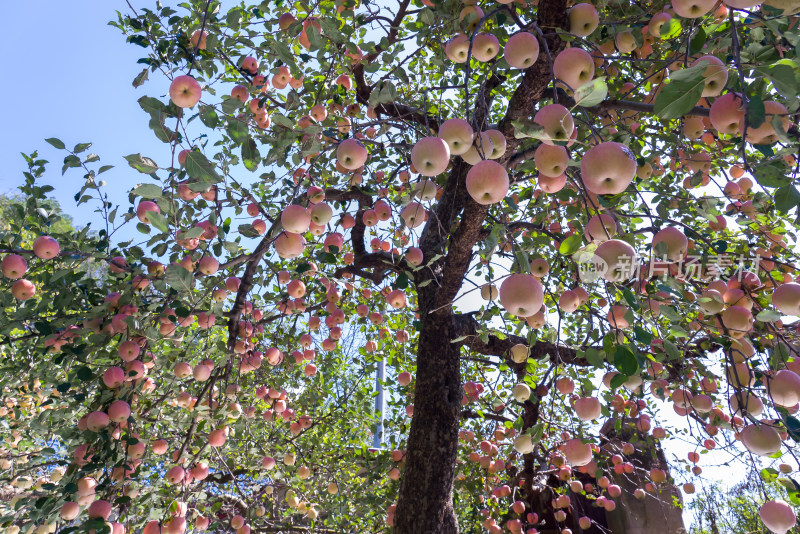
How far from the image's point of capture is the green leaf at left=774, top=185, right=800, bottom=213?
109 cm

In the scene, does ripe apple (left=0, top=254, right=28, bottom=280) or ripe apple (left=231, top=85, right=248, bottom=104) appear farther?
ripe apple (left=231, top=85, right=248, bottom=104)

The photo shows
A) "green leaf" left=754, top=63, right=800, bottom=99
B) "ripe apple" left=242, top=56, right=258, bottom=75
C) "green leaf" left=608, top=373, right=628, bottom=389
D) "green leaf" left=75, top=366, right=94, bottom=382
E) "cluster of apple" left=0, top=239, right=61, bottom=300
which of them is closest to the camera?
"green leaf" left=754, top=63, right=800, bottom=99

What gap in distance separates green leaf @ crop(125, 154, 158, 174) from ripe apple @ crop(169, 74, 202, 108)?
25cm

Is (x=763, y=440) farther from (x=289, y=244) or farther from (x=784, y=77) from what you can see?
(x=289, y=244)

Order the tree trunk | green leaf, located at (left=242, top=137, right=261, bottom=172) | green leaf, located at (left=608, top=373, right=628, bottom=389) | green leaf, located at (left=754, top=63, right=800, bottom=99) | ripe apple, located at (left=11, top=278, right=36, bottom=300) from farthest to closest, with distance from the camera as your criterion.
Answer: the tree trunk, ripe apple, located at (left=11, top=278, right=36, bottom=300), green leaf, located at (left=242, top=137, right=261, bottom=172), green leaf, located at (left=608, top=373, right=628, bottom=389), green leaf, located at (left=754, top=63, right=800, bottom=99)

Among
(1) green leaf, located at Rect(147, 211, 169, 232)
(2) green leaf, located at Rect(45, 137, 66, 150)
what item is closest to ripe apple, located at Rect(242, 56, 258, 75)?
(2) green leaf, located at Rect(45, 137, 66, 150)

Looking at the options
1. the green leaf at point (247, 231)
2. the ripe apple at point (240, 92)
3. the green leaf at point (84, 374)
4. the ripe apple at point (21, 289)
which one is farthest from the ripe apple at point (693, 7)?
the ripe apple at point (21, 289)

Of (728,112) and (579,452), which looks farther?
(579,452)

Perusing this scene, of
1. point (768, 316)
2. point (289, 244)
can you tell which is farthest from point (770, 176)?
point (289, 244)

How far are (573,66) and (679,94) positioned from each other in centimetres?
44

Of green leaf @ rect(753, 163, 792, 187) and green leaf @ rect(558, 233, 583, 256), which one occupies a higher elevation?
green leaf @ rect(753, 163, 792, 187)

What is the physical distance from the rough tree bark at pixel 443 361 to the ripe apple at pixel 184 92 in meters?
1.16

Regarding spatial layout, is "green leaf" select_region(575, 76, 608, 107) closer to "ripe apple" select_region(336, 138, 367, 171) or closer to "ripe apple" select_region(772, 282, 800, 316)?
"ripe apple" select_region(336, 138, 367, 171)

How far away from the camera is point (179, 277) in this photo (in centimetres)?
159
